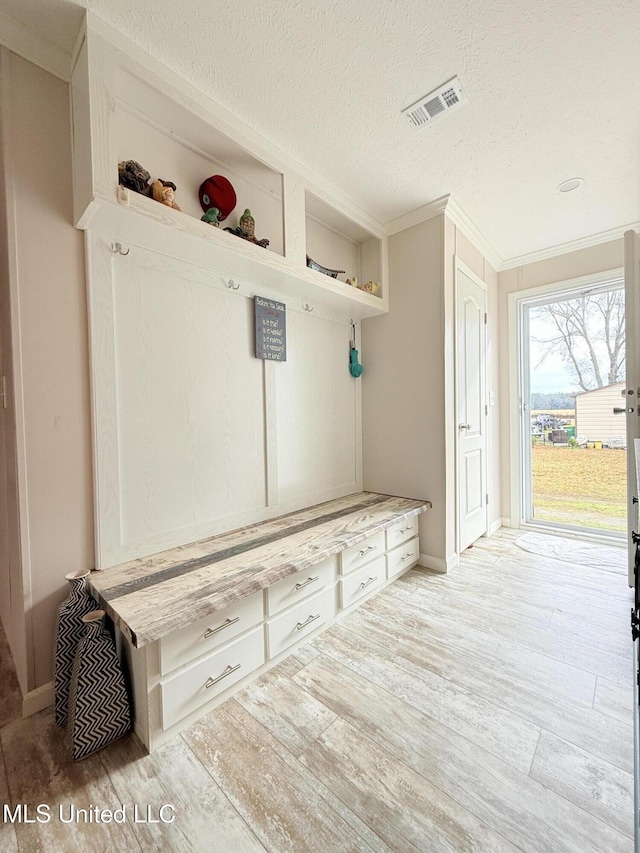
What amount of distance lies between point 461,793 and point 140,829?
0.92 m

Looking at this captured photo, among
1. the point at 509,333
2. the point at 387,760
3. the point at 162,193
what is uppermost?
the point at 162,193

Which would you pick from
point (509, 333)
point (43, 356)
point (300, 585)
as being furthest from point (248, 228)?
point (509, 333)

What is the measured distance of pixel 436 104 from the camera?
165 cm

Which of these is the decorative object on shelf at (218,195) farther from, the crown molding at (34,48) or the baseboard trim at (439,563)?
the baseboard trim at (439,563)

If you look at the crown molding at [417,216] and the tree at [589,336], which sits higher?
the crown molding at [417,216]

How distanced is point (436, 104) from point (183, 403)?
6.20 ft

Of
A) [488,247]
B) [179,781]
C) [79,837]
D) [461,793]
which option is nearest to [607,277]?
[488,247]

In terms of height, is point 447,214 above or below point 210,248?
above

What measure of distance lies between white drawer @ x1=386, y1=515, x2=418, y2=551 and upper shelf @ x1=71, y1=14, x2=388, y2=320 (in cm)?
159

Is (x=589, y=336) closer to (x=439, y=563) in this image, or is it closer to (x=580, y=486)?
(x=580, y=486)

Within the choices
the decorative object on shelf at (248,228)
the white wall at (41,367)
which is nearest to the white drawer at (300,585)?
the white wall at (41,367)

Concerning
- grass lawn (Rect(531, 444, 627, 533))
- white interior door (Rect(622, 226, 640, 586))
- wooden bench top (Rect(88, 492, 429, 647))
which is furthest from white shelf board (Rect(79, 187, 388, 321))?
grass lawn (Rect(531, 444, 627, 533))

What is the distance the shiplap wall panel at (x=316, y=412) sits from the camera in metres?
2.34

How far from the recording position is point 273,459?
222 cm
